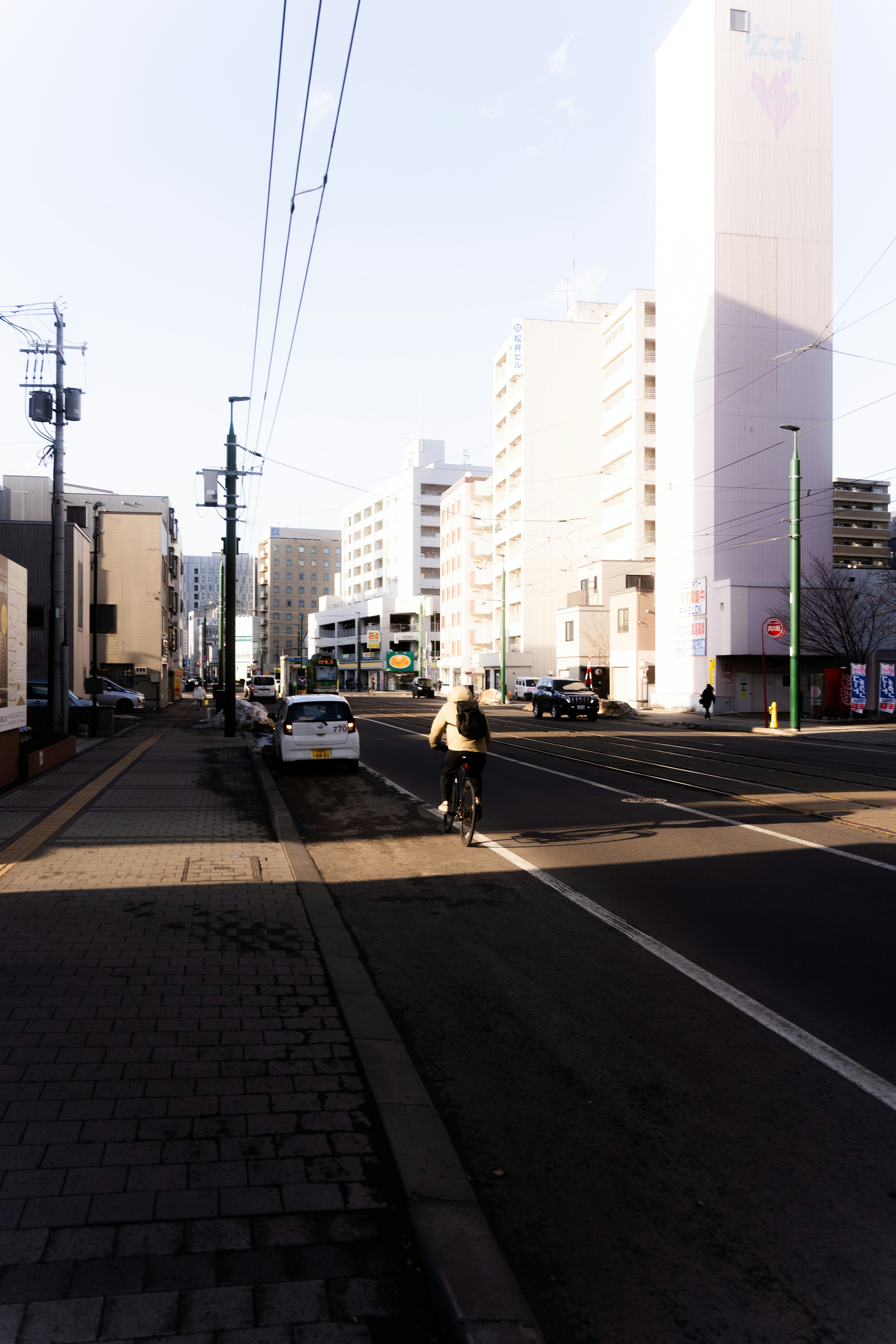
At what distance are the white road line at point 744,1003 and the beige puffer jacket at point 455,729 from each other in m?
1.86

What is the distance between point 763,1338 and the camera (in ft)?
8.66

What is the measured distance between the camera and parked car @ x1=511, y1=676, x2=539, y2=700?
2520 inches

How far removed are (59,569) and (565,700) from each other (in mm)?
Result: 22610

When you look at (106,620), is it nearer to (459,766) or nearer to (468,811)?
(459,766)

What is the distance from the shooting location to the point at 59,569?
22281 mm

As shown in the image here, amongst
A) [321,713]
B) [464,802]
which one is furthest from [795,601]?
[464,802]

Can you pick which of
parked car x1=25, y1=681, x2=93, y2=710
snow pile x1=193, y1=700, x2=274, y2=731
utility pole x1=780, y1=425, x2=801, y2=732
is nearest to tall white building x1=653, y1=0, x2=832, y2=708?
utility pole x1=780, y1=425, x2=801, y2=732

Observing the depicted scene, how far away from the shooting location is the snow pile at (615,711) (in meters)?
45.2

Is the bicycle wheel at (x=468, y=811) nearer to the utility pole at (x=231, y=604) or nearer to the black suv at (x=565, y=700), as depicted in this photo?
the utility pole at (x=231, y=604)

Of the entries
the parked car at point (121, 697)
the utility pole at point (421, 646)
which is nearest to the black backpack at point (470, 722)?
the parked car at point (121, 697)

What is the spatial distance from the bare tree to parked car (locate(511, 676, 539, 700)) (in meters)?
17.9

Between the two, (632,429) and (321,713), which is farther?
(632,429)

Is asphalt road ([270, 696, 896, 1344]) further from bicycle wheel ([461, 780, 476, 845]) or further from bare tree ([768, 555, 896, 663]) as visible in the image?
bare tree ([768, 555, 896, 663])

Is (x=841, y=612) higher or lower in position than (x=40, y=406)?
lower
